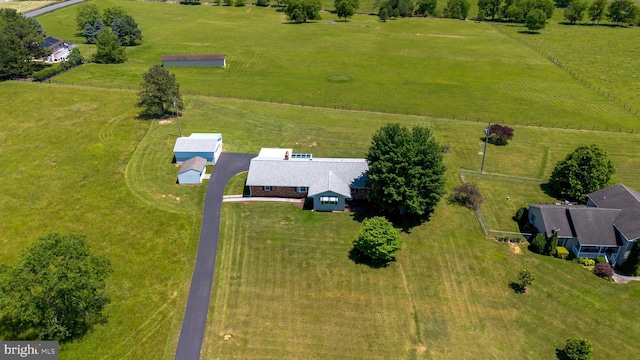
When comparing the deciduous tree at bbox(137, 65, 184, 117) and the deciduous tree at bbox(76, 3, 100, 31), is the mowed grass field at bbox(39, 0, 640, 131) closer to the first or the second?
the deciduous tree at bbox(76, 3, 100, 31)

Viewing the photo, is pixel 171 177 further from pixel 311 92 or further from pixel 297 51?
pixel 297 51

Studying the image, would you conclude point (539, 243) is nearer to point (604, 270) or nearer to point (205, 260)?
point (604, 270)

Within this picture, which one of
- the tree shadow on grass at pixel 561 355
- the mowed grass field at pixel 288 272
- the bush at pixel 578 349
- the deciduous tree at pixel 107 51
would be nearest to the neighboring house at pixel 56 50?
the deciduous tree at pixel 107 51

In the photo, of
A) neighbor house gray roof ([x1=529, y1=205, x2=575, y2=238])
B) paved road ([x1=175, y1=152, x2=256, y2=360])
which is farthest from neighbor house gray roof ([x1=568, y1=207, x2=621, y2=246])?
paved road ([x1=175, y1=152, x2=256, y2=360])

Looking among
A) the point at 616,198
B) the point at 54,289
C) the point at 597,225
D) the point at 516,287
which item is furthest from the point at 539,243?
the point at 54,289

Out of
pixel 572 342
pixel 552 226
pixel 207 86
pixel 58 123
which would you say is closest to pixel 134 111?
pixel 58 123

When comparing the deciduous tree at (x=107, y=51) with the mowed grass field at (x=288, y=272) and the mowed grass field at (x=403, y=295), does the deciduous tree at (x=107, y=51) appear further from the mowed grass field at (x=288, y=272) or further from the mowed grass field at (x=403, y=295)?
the mowed grass field at (x=403, y=295)
